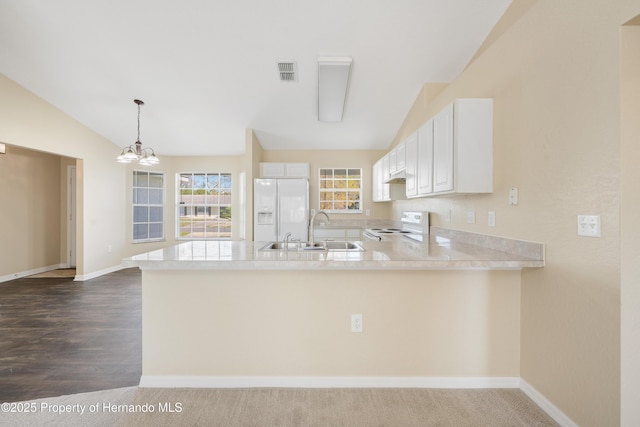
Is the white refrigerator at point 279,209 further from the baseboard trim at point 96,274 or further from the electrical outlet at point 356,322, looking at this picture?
the baseboard trim at point 96,274

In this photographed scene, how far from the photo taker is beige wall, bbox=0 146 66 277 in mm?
4910

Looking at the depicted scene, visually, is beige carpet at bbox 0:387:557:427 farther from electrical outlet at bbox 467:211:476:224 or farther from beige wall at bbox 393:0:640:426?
electrical outlet at bbox 467:211:476:224

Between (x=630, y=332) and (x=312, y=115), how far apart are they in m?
3.99

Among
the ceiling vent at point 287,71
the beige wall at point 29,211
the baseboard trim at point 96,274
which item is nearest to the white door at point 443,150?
the ceiling vent at point 287,71

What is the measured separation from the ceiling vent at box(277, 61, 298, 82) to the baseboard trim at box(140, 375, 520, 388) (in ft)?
10.3

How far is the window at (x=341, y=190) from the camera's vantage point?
5676mm

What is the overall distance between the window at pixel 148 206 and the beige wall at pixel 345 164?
312 cm

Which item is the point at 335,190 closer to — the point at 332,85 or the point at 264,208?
the point at 264,208

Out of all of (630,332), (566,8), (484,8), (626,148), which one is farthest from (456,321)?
(484,8)

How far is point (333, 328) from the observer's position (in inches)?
78.5

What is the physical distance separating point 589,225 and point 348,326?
1505 millimetres

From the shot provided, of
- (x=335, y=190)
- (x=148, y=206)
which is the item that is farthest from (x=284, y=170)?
(x=148, y=206)

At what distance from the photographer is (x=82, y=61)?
3.25 meters

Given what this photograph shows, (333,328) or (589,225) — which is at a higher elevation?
(589,225)
